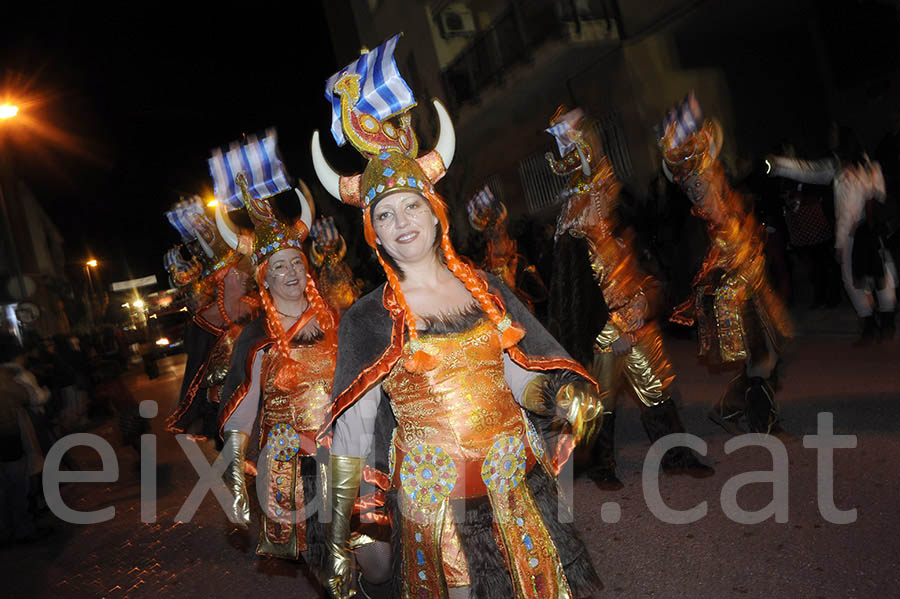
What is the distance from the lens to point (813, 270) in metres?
10.2

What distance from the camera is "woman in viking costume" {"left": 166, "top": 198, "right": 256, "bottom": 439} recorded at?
6.20 m

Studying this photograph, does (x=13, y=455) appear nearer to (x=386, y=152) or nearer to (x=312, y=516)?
(x=312, y=516)

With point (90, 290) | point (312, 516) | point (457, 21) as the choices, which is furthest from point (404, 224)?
point (90, 290)

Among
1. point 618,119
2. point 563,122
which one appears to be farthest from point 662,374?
point 618,119

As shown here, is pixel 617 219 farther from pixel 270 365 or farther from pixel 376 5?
pixel 376 5

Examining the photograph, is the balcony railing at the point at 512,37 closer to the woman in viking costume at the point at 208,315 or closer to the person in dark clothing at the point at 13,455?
the woman in viking costume at the point at 208,315

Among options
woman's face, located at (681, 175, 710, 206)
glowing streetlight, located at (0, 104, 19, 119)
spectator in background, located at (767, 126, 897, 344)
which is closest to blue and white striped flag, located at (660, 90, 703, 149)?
woman's face, located at (681, 175, 710, 206)

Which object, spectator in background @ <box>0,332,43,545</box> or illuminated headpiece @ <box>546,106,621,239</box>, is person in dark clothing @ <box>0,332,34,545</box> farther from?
illuminated headpiece @ <box>546,106,621,239</box>

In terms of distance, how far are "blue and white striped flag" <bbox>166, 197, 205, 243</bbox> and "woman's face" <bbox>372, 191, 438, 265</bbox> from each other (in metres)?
5.02

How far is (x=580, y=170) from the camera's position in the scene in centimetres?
545

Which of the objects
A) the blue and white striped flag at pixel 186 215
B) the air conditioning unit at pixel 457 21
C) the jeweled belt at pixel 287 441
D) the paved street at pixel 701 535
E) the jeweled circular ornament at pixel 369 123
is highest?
the air conditioning unit at pixel 457 21

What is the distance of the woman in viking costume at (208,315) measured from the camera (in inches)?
244

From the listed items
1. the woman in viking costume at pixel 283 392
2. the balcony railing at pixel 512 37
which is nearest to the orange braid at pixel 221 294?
the woman in viking costume at pixel 283 392

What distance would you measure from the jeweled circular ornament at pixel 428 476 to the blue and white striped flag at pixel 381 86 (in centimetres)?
130
